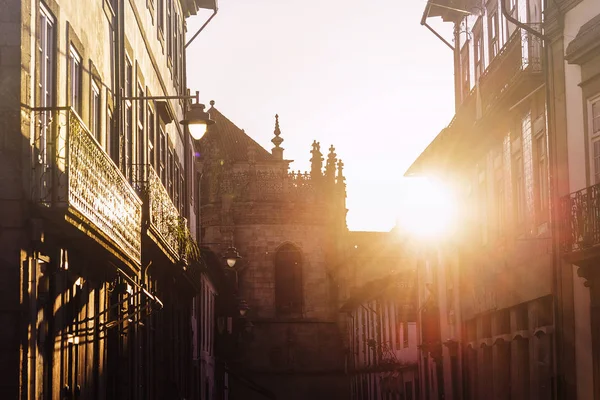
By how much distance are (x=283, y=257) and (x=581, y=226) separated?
156 ft

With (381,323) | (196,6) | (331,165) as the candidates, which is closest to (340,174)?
(331,165)

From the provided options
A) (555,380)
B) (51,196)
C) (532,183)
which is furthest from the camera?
(532,183)

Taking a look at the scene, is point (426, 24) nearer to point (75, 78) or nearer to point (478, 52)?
point (478, 52)

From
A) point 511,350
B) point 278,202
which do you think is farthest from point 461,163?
point 278,202

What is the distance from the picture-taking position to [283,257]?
209ft

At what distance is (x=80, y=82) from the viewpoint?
15.1 m

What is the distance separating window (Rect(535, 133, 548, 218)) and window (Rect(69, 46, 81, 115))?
7.81 metres

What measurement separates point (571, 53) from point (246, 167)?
46393 mm

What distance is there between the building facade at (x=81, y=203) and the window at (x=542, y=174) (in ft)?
18.6

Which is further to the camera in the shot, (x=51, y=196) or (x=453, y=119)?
(x=453, y=119)

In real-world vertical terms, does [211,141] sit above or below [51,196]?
above

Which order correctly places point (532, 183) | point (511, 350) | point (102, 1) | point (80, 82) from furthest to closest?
point (511, 350)
point (532, 183)
point (102, 1)
point (80, 82)

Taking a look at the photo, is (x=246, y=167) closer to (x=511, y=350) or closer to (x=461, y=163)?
(x=461, y=163)

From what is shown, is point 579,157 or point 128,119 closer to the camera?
point 579,157
